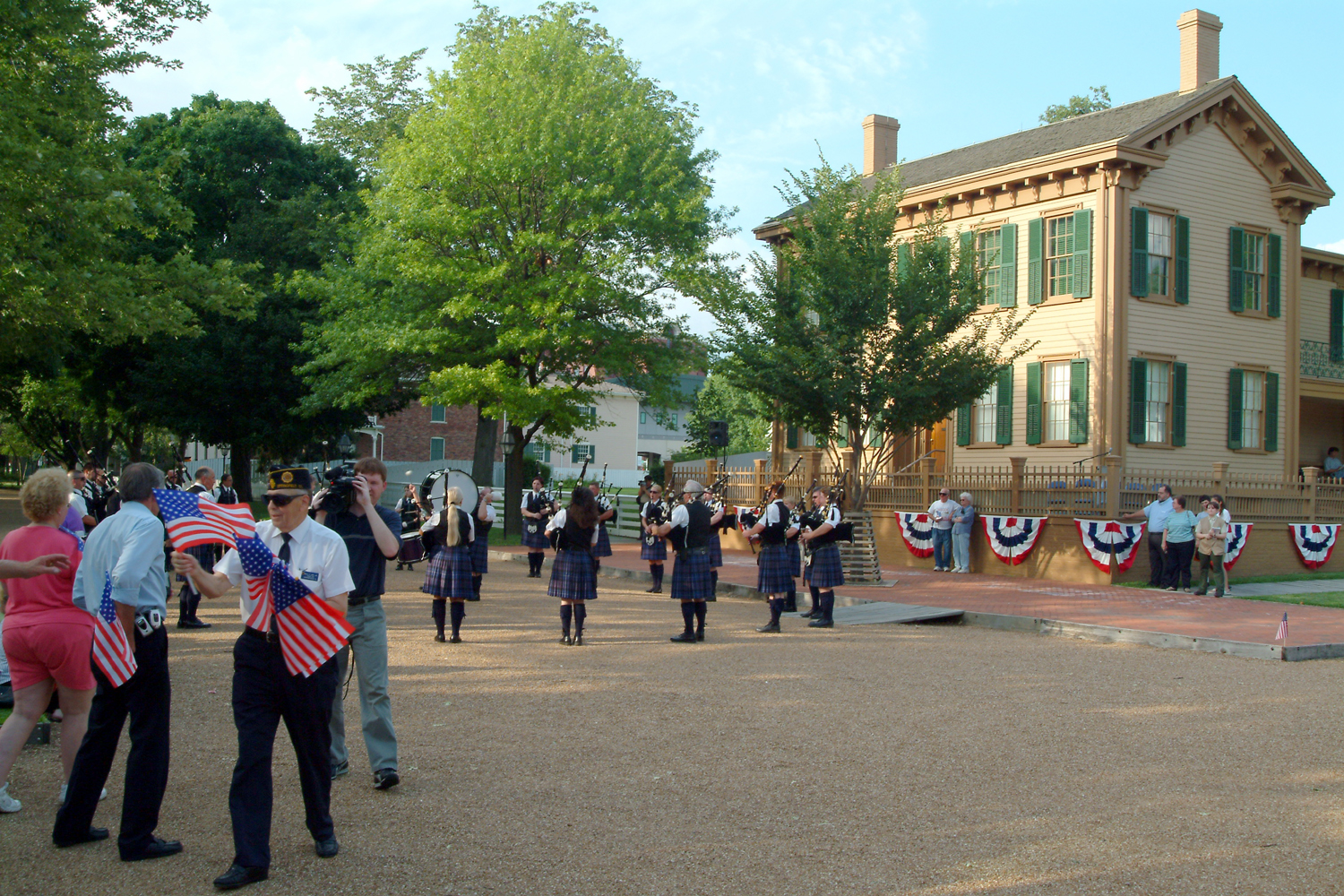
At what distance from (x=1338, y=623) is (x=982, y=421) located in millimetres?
11238

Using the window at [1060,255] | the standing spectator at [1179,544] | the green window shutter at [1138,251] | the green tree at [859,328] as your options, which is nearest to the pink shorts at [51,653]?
the green tree at [859,328]

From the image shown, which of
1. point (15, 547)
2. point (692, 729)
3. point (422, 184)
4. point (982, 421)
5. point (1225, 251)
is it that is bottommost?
point (692, 729)

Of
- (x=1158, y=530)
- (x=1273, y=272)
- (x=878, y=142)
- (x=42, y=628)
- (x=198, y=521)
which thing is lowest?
(x=42, y=628)

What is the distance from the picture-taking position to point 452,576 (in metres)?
11.8

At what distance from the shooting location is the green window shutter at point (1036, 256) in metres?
23.7

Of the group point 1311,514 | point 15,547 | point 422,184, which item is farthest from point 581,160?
point 15,547

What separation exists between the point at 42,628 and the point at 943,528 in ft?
61.4

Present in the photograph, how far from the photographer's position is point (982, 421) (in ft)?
82.3

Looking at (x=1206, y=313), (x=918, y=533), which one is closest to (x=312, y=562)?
(x=918, y=533)

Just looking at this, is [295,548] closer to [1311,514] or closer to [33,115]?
[33,115]

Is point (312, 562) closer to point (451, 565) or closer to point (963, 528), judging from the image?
point (451, 565)

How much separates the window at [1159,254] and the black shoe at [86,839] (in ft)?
73.8

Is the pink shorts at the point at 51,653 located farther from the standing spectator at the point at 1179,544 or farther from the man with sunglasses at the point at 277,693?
the standing spectator at the point at 1179,544

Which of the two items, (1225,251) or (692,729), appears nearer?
(692,729)
